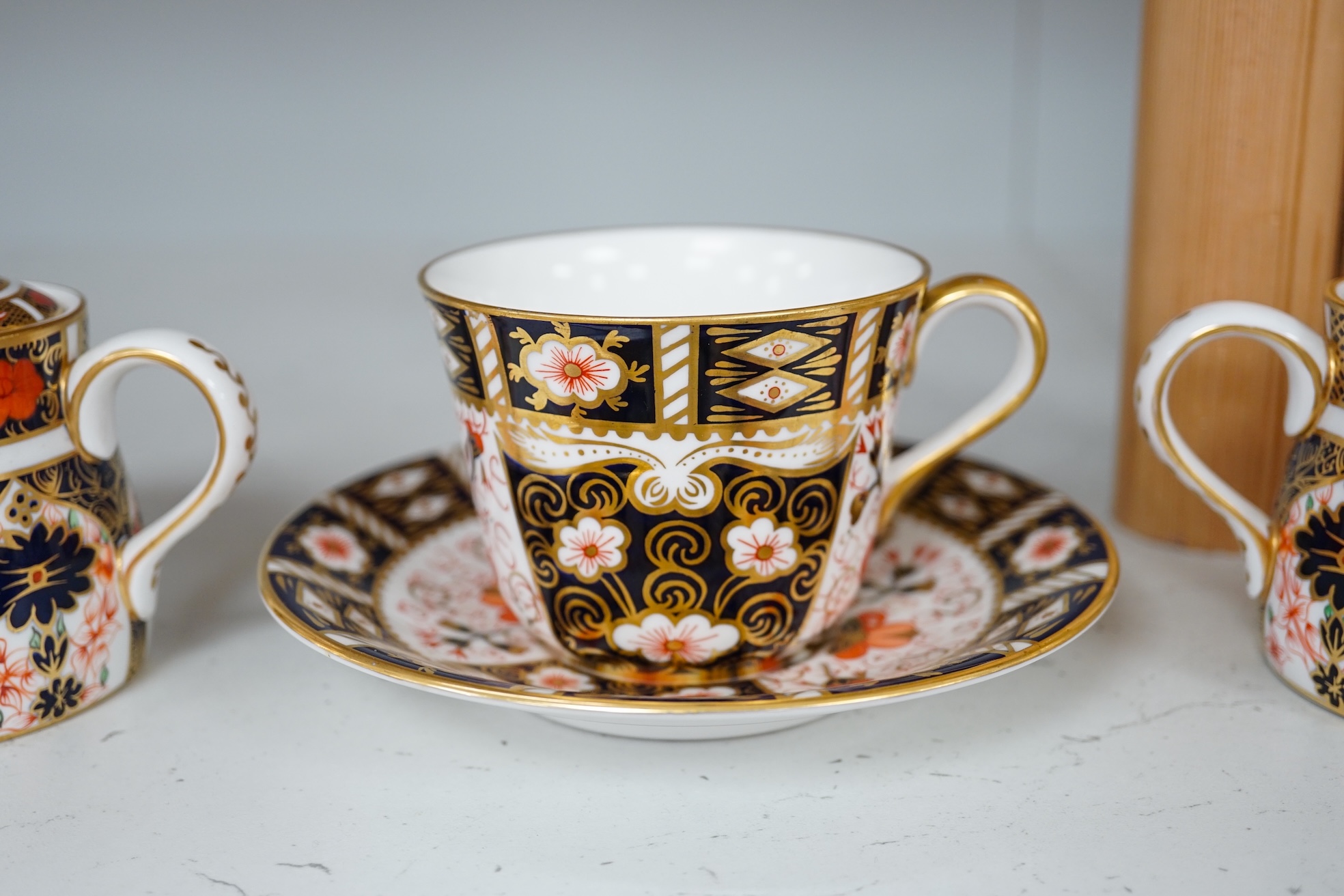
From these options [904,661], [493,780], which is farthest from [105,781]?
[904,661]

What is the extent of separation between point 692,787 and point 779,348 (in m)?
0.22

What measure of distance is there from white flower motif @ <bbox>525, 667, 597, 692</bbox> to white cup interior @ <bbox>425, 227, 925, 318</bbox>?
0.77 feet

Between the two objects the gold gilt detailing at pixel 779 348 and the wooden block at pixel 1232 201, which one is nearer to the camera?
the gold gilt detailing at pixel 779 348

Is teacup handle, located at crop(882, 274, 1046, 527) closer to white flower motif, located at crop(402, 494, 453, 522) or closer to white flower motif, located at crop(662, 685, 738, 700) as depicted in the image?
white flower motif, located at crop(662, 685, 738, 700)

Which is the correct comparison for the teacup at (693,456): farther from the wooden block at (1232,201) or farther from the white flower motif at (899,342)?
the wooden block at (1232,201)

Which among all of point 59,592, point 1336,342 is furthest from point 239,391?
point 1336,342

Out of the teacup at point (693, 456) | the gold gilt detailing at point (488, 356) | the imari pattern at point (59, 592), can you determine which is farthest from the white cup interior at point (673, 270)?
the imari pattern at point (59, 592)

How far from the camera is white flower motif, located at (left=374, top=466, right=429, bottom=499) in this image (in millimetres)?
837

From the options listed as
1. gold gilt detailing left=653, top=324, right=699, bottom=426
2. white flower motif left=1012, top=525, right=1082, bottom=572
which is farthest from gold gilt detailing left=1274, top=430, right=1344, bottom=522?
gold gilt detailing left=653, top=324, right=699, bottom=426

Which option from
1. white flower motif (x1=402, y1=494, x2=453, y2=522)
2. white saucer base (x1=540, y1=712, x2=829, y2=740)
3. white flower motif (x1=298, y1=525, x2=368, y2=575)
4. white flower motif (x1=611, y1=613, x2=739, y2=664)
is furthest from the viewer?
white flower motif (x1=402, y1=494, x2=453, y2=522)

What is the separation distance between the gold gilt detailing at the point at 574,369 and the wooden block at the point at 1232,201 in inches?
18.1

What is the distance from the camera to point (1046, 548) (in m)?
0.71

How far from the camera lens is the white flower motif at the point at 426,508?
834 millimetres

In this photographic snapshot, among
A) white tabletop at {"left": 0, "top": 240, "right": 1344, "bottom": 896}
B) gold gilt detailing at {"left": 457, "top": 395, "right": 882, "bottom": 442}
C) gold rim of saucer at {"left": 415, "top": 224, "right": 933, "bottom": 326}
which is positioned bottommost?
white tabletop at {"left": 0, "top": 240, "right": 1344, "bottom": 896}
